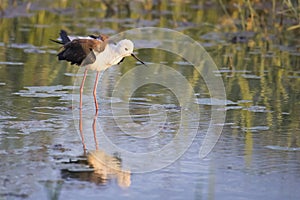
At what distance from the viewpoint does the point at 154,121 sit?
22.7 ft

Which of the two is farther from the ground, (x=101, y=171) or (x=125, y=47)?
(x=125, y=47)

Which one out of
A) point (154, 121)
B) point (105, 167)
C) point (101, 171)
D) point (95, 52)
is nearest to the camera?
point (101, 171)

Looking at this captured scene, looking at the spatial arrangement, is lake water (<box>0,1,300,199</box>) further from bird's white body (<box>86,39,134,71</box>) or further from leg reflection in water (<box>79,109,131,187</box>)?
bird's white body (<box>86,39,134,71</box>)

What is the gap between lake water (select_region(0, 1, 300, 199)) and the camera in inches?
198

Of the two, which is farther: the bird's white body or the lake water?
the bird's white body

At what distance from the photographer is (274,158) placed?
577 cm

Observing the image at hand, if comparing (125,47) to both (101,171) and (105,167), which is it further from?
(101,171)

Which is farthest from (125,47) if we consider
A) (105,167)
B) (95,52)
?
Answer: (105,167)

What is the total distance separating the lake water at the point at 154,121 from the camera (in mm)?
5031

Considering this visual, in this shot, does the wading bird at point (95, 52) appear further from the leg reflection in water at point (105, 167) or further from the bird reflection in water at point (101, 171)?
the bird reflection in water at point (101, 171)

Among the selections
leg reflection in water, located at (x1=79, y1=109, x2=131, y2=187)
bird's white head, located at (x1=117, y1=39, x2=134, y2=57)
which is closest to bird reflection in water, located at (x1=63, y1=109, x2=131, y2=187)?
leg reflection in water, located at (x1=79, y1=109, x2=131, y2=187)

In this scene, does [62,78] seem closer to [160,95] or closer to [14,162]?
[160,95]

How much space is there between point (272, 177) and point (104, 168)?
3.73 feet

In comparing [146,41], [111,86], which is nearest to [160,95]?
[111,86]
